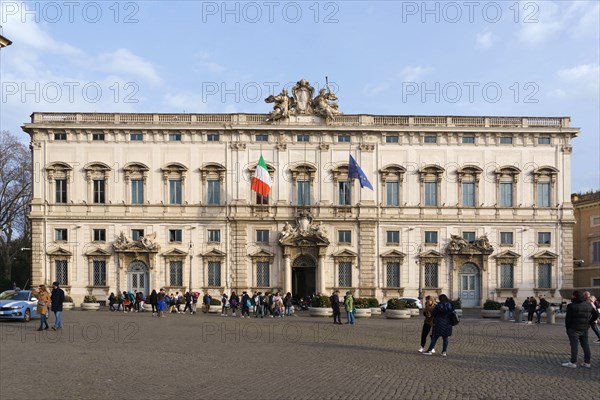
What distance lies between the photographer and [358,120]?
191 ft

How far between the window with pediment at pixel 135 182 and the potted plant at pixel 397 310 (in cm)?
2313

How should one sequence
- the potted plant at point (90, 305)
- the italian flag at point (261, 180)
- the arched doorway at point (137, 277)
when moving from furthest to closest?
the arched doorway at point (137, 277)
the italian flag at point (261, 180)
the potted plant at point (90, 305)

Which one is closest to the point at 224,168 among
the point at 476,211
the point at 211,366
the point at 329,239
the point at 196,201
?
the point at 196,201

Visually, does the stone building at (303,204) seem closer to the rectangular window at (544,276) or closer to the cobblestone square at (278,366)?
the rectangular window at (544,276)

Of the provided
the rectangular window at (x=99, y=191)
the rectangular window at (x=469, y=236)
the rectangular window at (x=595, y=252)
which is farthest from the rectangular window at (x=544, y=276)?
the rectangular window at (x=99, y=191)

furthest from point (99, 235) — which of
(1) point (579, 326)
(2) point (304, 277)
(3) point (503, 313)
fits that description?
(1) point (579, 326)

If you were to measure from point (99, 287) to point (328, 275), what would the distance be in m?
17.5

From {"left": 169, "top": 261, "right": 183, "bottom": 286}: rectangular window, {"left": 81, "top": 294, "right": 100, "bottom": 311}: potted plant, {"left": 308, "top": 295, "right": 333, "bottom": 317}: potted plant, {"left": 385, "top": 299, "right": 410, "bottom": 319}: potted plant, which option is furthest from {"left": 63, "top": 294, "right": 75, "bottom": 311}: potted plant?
{"left": 385, "top": 299, "right": 410, "bottom": 319}: potted plant

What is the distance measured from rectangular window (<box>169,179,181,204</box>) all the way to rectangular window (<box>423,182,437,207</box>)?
1937 cm

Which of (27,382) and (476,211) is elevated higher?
(476,211)

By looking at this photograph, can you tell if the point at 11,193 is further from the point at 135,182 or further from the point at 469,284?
the point at 469,284

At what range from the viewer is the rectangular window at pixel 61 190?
5684 centimetres

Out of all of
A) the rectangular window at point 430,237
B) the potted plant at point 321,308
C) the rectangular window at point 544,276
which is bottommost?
the potted plant at point 321,308

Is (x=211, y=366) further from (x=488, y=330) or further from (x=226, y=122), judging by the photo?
(x=226, y=122)
